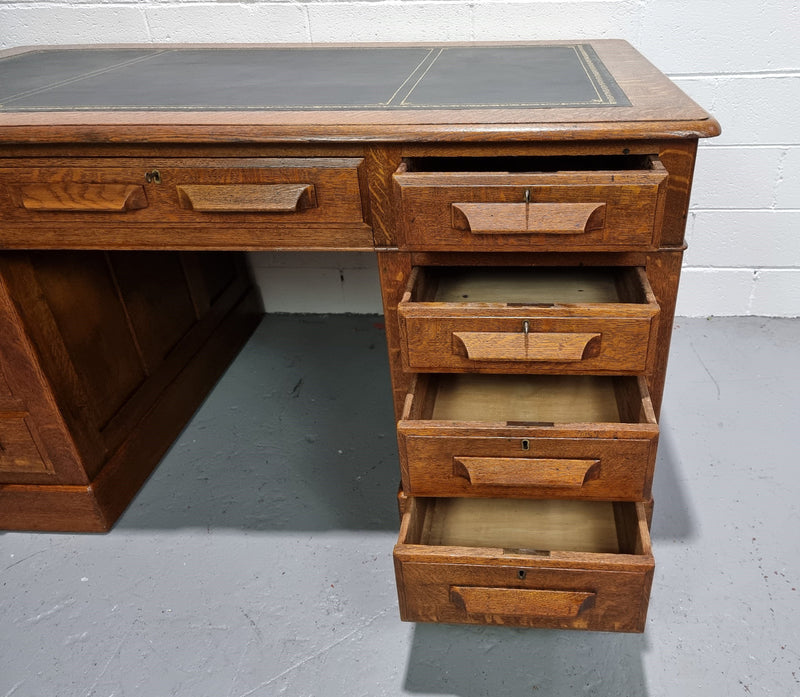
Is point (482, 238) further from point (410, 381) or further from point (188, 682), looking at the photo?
point (188, 682)

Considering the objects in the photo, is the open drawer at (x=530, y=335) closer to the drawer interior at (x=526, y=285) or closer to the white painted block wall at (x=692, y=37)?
the drawer interior at (x=526, y=285)

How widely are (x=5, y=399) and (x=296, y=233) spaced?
28.9 inches

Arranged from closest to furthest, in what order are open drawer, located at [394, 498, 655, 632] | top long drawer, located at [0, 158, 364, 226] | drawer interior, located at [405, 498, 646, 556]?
open drawer, located at [394, 498, 655, 632] < top long drawer, located at [0, 158, 364, 226] < drawer interior, located at [405, 498, 646, 556]

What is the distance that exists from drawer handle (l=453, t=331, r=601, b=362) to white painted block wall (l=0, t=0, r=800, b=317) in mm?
1151

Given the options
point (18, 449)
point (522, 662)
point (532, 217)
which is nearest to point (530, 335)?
point (532, 217)

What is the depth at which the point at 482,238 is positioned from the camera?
3.23 feet

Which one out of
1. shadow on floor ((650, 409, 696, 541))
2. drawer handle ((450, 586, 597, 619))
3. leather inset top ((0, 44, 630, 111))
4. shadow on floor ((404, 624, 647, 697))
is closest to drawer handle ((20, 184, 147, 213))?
leather inset top ((0, 44, 630, 111))

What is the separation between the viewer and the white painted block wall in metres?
1.71

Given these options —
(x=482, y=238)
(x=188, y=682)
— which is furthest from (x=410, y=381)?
(x=188, y=682)

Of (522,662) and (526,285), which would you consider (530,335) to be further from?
(522,662)

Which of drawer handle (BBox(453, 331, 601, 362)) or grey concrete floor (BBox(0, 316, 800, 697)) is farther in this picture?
grey concrete floor (BBox(0, 316, 800, 697))

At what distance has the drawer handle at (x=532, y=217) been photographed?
3.06 ft

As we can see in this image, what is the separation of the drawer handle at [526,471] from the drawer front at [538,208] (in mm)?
319

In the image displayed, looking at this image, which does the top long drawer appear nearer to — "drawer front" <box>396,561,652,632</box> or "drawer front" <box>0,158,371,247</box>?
"drawer front" <box>0,158,371,247</box>
